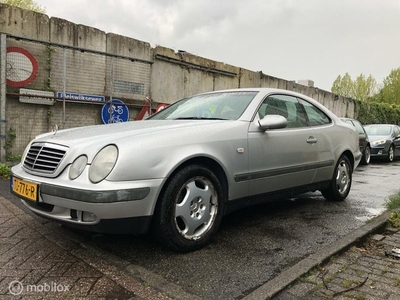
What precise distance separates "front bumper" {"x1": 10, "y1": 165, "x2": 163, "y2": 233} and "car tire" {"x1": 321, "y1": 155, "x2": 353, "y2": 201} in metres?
2.96

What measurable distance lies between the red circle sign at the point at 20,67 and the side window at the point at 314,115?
199 inches

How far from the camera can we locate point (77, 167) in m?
2.50

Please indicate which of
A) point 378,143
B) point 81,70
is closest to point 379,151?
point 378,143

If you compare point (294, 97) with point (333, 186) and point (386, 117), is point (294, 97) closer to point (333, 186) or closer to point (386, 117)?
point (333, 186)

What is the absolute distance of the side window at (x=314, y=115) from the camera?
4.30m

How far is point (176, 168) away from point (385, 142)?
1099 cm

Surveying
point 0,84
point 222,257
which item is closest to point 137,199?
point 222,257

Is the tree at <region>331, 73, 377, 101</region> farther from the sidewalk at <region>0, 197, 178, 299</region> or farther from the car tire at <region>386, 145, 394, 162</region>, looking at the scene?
the sidewalk at <region>0, 197, 178, 299</region>

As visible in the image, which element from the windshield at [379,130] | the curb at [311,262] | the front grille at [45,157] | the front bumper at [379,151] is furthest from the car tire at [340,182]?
the windshield at [379,130]

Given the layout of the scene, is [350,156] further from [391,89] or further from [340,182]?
[391,89]

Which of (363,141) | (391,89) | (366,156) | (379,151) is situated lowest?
(366,156)

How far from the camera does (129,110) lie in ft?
27.0

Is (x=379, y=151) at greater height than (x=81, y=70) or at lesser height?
lesser

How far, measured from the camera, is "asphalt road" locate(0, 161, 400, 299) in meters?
2.41
